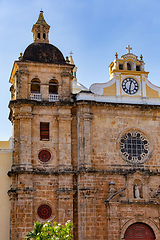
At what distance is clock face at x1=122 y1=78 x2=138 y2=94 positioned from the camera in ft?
104

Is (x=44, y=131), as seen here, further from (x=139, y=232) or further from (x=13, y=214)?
(x=139, y=232)

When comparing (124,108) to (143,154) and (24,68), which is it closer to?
(143,154)

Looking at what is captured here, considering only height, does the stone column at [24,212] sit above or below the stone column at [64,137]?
below

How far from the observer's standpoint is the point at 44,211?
2850 cm

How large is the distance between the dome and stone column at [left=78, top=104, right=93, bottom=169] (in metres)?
3.88

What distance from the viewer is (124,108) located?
30906mm

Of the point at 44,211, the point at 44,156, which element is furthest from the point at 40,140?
the point at 44,211

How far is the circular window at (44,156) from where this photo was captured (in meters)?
29.3

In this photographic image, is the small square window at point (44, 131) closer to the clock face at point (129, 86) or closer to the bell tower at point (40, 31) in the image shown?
the clock face at point (129, 86)

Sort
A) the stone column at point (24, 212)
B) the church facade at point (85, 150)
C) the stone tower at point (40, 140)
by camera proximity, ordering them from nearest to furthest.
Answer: the stone column at point (24, 212) → the stone tower at point (40, 140) → the church facade at point (85, 150)

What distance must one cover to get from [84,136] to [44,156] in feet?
9.29

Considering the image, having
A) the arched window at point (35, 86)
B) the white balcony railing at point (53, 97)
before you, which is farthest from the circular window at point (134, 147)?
the arched window at point (35, 86)

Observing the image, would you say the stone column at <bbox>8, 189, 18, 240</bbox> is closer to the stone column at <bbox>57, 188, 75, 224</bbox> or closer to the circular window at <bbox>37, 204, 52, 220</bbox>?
the circular window at <bbox>37, 204, 52, 220</bbox>

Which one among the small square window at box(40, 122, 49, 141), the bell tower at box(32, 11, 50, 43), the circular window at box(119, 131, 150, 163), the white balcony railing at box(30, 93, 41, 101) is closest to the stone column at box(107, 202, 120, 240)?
the circular window at box(119, 131, 150, 163)
